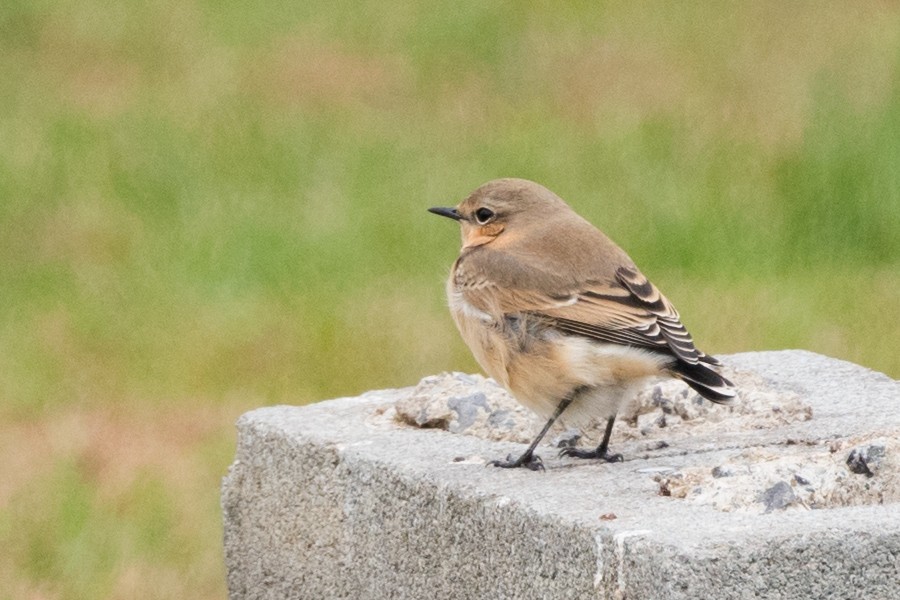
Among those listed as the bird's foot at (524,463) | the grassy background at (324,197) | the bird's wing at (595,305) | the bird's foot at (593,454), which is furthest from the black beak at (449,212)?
the grassy background at (324,197)

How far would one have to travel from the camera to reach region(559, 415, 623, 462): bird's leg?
15.7ft

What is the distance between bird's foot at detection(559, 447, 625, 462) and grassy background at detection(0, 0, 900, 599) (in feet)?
7.22

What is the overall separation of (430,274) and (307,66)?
389cm

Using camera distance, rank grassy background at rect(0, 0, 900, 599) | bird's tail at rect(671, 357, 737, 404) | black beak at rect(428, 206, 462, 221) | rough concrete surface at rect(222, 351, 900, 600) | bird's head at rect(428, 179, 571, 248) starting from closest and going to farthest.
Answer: rough concrete surface at rect(222, 351, 900, 600), bird's tail at rect(671, 357, 737, 404), bird's head at rect(428, 179, 571, 248), black beak at rect(428, 206, 462, 221), grassy background at rect(0, 0, 900, 599)

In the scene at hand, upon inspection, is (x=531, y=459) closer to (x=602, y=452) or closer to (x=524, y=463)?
(x=524, y=463)

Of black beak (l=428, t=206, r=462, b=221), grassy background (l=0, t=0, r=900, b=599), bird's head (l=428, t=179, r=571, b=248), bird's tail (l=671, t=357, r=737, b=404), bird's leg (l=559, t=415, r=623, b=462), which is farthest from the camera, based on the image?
grassy background (l=0, t=0, r=900, b=599)

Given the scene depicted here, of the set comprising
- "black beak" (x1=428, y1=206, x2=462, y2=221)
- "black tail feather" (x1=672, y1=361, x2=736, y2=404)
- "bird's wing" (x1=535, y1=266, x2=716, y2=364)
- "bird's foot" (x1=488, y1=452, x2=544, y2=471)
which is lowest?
"bird's foot" (x1=488, y1=452, x2=544, y2=471)

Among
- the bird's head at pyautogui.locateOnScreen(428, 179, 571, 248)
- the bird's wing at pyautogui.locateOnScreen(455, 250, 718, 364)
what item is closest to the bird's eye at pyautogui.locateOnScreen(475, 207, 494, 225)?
the bird's head at pyautogui.locateOnScreen(428, 179, 571, 248)

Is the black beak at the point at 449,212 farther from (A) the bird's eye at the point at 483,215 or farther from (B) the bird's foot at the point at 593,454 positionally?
(B) the bird's foot at the point at 593,454

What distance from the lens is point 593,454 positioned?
4871 mm

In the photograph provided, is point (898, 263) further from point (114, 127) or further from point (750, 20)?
point (114, 127)

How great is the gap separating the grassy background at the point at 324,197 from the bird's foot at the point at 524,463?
91.3 inches

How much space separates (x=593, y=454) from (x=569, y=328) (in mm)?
361

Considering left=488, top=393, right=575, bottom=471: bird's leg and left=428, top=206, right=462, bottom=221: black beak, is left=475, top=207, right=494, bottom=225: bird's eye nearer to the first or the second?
left=428, top=206, right=462, bottom=221: black beak
